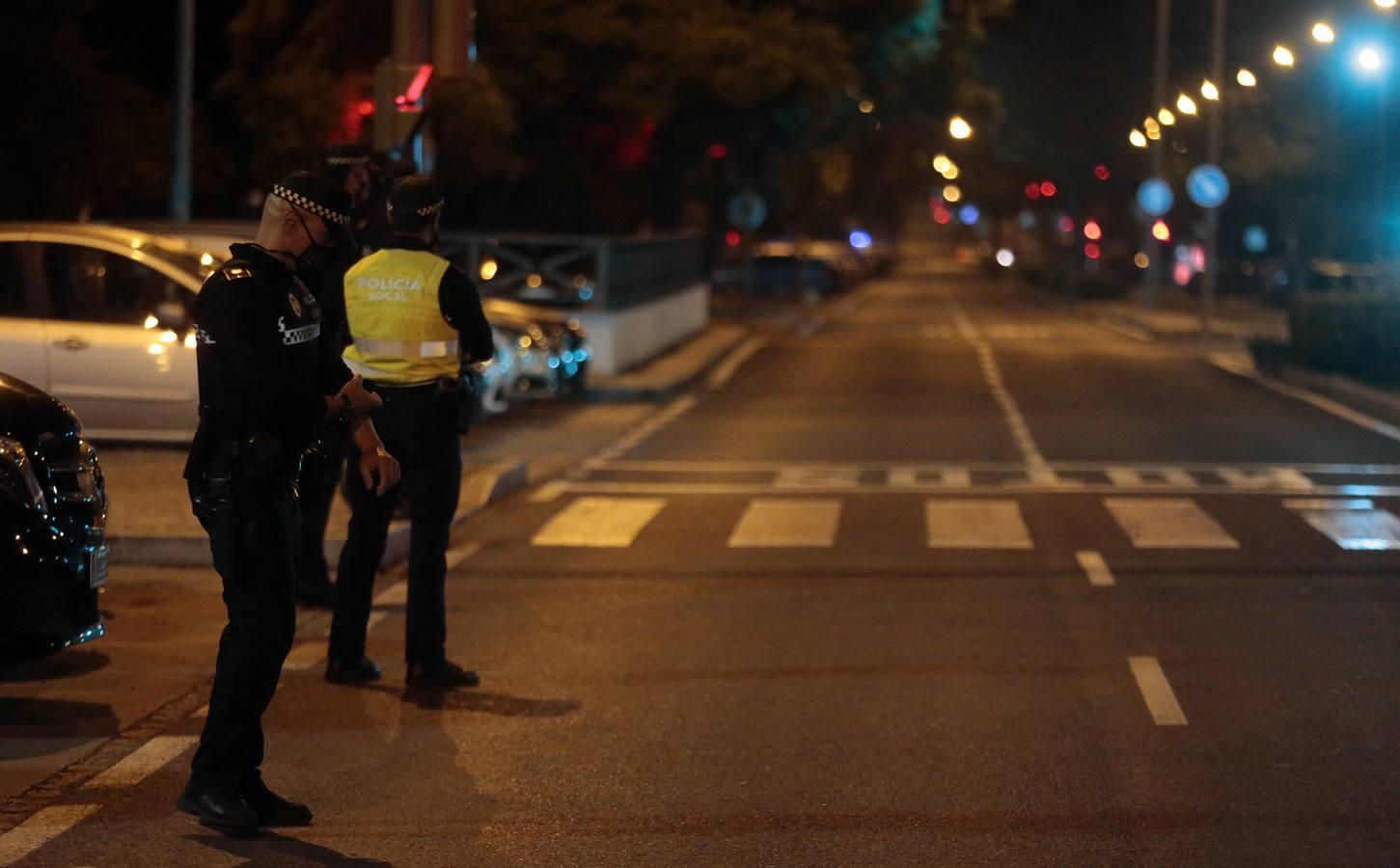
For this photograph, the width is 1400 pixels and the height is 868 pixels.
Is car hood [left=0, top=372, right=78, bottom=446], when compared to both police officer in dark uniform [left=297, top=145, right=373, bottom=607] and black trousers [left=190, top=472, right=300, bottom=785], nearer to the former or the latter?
police officer in dark uniform [left=297, top=145, right=373, bottom=607]

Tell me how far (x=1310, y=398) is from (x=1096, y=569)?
47.8ft

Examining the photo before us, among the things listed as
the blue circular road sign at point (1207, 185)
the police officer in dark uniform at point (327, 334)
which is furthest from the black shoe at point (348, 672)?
the blue circular road sign at point (1207, 185)

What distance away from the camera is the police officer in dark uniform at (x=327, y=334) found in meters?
6.42

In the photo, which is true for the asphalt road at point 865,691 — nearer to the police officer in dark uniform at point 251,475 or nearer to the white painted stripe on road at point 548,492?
the white painted stripe on road at point 548,492

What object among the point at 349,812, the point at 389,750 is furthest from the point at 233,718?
the point at 389,750

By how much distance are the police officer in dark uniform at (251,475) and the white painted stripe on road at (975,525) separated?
6.80m

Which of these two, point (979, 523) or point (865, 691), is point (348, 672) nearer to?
point (865, 691)

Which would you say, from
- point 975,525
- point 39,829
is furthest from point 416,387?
point 975,525

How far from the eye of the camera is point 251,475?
19.9 feet

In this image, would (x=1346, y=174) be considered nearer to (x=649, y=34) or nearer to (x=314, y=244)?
(x=649, y=34)

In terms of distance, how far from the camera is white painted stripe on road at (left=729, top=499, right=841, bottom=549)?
1267 centimetres

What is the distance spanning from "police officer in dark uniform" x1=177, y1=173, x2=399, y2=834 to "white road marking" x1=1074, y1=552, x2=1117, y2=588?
19.0 feet

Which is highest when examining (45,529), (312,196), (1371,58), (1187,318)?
(1371,58)

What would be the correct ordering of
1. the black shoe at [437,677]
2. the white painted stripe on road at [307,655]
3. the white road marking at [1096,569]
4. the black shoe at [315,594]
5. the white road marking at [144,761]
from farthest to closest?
the white road marking at [1096,569] < the black shoe at [315,594] < the white painted stripe on road at [307,655] < the black shoe at [437,677] < the white road marking at [144,761]
